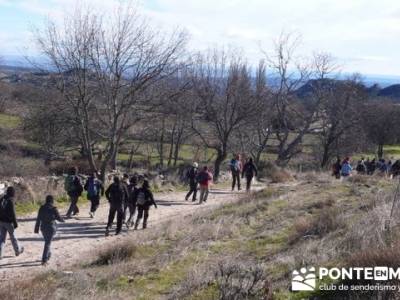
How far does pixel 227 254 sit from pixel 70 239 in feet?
16.0

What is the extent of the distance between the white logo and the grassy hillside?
0.14 meters

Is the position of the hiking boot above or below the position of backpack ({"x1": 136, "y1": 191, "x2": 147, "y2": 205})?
below

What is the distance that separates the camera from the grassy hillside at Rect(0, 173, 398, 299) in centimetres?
789

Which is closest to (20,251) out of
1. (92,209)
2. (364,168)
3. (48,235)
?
(48,235)

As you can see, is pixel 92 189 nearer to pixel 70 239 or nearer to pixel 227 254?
pixel 70 239

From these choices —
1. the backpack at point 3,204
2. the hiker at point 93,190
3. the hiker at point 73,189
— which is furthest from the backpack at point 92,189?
the backpack at point 3,204

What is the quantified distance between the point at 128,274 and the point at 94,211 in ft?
23.2

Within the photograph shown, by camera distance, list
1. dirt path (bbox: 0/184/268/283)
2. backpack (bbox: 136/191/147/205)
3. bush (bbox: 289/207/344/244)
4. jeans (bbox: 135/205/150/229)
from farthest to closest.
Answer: jeans (bbox: 135/205/150/229)
backpack (bbox: 136/191/147/205)
dirt path (bbox: 0/184/268/283)
bush (bbox: 289/207/344/244)

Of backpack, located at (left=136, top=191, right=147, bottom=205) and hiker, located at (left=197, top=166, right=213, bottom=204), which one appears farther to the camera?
hiker, located at (left=197, top=166, right=213, bottom=204)

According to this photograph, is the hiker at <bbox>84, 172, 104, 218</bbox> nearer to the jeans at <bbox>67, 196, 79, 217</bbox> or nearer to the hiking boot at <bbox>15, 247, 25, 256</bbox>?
the jeans at <bbox>67, 196, 79, 217</bbox>

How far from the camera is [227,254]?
35.1ft

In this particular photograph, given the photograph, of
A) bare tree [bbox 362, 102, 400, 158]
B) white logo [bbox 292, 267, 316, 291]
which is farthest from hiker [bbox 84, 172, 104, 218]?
bare tree [bbox 362, 102, 400, 158]

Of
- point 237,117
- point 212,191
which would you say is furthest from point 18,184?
point 237,117

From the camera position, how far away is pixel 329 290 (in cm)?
691
